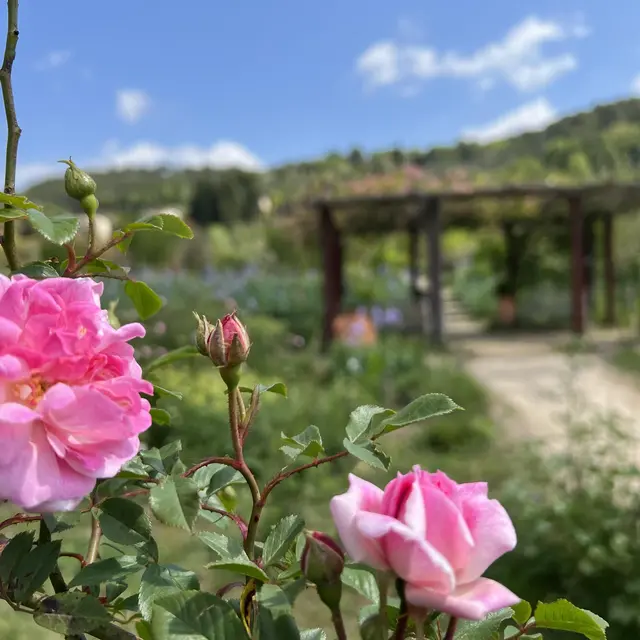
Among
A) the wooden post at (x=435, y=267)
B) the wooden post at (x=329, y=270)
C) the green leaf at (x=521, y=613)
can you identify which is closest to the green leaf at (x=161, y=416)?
the green leaf at (x=521, y=613)

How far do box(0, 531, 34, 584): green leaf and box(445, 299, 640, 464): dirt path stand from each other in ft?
9.55

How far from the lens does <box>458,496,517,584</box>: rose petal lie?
375 mm

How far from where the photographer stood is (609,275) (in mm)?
9680

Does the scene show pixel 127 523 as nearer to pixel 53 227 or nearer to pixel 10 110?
pixel 53 227

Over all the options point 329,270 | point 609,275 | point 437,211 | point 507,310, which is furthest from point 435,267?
point 609,275

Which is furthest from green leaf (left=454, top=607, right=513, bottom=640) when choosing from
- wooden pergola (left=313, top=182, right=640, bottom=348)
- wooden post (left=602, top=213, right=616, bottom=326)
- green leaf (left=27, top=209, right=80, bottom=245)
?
wooden post (left=602, top=213, right=616, bottom=326)

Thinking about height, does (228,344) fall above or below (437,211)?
below

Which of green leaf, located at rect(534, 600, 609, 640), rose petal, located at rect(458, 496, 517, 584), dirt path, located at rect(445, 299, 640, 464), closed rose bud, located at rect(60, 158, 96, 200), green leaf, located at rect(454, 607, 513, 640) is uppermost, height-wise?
closed rose bud, located at rect(60, 158, 96, 200)

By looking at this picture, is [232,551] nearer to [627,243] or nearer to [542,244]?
[542,244]

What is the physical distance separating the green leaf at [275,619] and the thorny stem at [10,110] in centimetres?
36

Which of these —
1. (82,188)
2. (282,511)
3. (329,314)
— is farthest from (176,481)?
(329,314)

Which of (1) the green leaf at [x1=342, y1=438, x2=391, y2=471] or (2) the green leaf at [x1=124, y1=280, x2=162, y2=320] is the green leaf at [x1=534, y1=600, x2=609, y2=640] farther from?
(2) the green leaf at [x1=124, y1=280, x2=162, y2=320]

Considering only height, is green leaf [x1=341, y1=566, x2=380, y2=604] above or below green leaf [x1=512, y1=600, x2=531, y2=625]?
above

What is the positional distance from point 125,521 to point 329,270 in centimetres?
808
